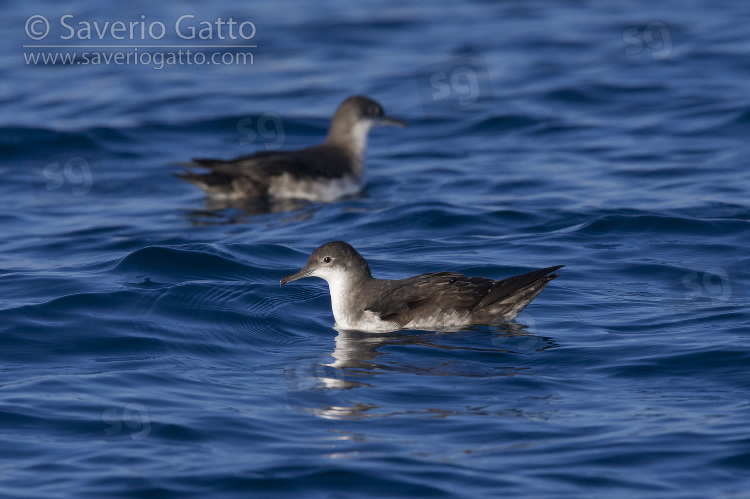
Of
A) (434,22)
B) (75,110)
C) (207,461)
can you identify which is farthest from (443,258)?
(434,22)

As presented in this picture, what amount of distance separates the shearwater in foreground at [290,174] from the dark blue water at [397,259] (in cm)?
48

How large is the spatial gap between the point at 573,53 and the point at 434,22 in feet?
12.1

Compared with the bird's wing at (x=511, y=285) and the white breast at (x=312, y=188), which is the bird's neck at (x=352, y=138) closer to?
the white breast at (x=312, y=188)

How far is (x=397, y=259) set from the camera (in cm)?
1143

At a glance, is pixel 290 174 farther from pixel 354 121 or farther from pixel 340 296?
pixel 340 296

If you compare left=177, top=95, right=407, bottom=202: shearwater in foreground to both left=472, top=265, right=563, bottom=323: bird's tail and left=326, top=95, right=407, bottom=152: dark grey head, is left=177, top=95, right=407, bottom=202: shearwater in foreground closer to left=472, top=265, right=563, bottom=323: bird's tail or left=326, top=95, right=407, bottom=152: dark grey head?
left=326, top=95, right=407, bottom=152: dark grey head

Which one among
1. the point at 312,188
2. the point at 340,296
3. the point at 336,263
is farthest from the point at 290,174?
the point at 340,296

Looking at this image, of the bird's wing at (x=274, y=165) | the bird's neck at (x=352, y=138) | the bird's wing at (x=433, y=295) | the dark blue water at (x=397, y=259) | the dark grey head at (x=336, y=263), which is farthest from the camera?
the bird's neck at (x=352, y=138)

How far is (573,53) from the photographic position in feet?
67.7

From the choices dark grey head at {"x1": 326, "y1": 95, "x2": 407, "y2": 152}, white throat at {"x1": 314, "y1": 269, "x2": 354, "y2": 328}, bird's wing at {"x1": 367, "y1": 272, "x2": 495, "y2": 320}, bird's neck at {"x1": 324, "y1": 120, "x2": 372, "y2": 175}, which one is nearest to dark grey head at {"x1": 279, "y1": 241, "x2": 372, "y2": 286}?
white throat at {"x1": 314, "y1": 269, "x2": 354, "y2": 328}

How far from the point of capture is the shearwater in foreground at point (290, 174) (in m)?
14.0

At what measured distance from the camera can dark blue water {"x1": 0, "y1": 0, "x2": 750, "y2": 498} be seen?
6.61m

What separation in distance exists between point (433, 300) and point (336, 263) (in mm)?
1001

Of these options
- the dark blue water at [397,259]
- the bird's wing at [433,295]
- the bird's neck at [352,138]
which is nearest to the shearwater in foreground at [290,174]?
the bird's neck at [352,138]
